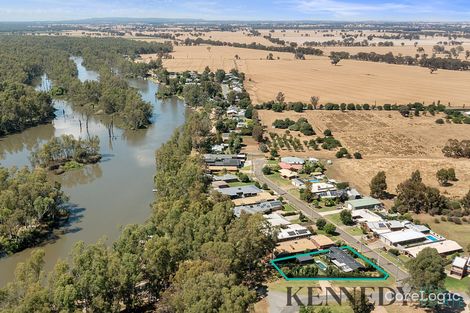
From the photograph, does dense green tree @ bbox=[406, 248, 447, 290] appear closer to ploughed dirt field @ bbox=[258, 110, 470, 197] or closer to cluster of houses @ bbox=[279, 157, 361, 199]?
cluster of houses @ bbox=[279, 157, 361, 199]

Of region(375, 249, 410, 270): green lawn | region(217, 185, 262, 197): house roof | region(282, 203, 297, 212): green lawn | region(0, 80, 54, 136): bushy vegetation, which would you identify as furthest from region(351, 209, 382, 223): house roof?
region(0, 80, 54, 136): bushy vegetation

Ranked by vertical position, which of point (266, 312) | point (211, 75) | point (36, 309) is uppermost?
point (211, 75)

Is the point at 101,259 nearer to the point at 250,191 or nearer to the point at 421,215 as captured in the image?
the point at 250,191

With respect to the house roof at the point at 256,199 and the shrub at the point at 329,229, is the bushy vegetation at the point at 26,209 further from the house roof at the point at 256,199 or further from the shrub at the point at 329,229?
the shrub at the point at 329,229

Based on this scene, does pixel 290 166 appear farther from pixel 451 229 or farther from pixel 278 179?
pixel 451 229

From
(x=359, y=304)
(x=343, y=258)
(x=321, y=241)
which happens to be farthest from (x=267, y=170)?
(x=359, y=304)

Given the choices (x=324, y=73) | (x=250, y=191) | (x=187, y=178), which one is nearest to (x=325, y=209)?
(x=250, y=191)

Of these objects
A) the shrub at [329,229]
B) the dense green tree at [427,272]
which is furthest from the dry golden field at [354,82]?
the dense green tree at [427,272]
